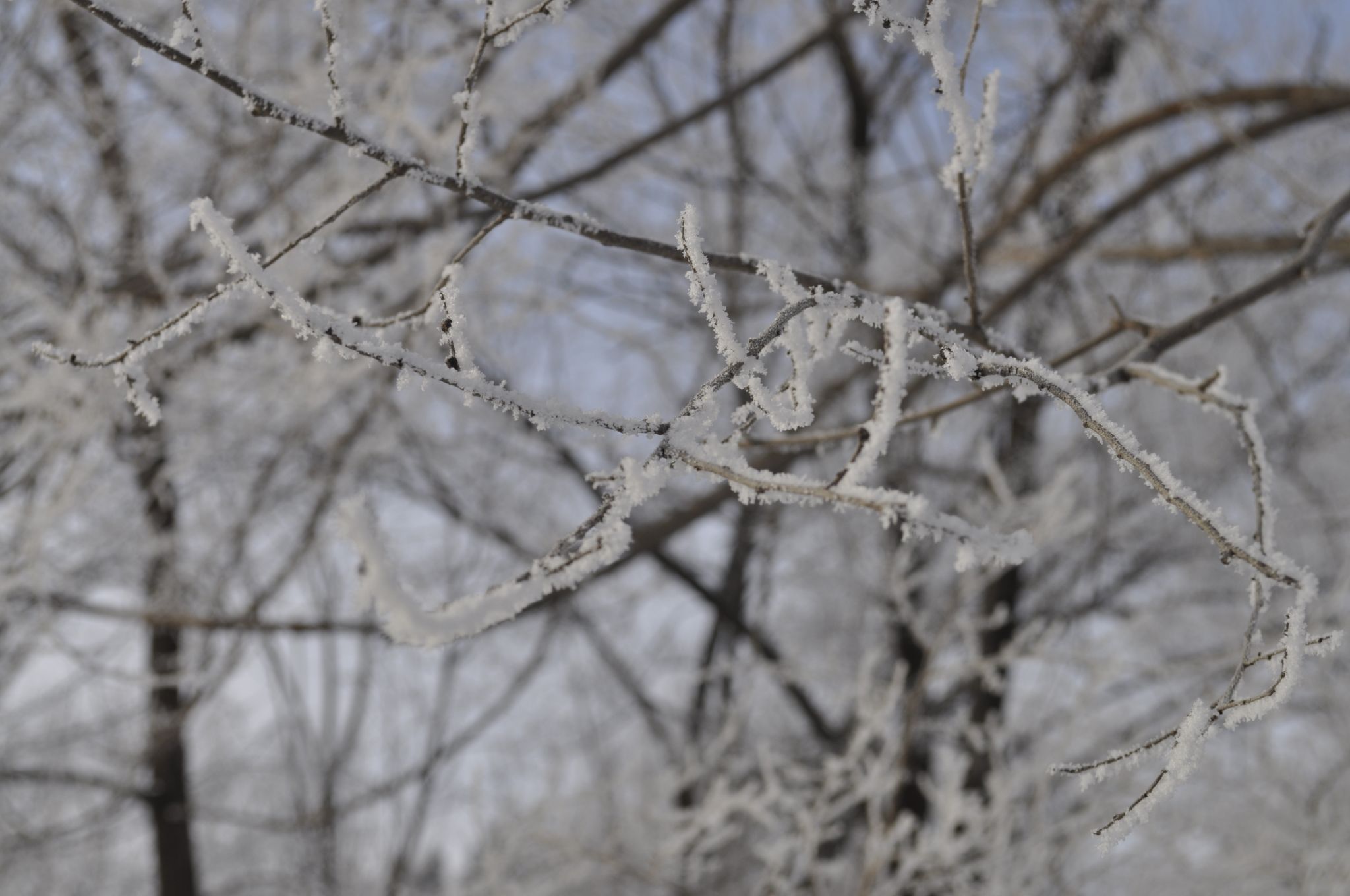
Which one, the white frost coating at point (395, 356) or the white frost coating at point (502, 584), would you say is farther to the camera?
the white frost coating at point (395, 356)

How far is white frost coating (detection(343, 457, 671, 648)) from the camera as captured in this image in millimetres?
588

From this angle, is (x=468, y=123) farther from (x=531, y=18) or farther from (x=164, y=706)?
(x=164, y=706)

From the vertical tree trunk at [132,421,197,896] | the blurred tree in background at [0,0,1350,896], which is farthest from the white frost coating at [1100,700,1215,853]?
the vertical tree trunk at [132,421,197,896]

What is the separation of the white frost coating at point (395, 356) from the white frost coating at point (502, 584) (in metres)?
0.04

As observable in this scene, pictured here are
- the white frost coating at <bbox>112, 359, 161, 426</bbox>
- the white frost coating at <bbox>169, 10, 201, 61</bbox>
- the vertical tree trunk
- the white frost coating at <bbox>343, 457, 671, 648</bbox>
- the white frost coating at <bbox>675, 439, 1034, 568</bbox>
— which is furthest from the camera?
the vertical tree trunk

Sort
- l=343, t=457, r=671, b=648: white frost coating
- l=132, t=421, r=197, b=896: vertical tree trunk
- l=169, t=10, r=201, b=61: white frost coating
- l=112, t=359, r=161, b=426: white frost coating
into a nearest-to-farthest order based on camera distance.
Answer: l=343, t=457, r=671, b=648: white frost coating, l=169, t=10, r=201, b=61: white frost coating, l=112, t=359, r=161, b=426: white frost coating, l=132, t=421, r=197, b=896: vertical tree trunk

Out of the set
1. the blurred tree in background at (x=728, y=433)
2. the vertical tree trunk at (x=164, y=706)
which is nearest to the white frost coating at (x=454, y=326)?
the blurred tree in background at (x=728, y=433)

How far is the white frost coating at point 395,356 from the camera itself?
73cm

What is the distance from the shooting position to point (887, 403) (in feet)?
2.32

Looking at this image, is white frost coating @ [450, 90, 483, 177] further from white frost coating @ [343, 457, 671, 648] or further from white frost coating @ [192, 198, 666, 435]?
white frost coating @ [343, 457, 671, 648]

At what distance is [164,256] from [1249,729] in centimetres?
602

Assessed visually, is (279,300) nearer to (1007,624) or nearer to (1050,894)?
(1050,894)

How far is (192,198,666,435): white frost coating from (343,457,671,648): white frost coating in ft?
0.14

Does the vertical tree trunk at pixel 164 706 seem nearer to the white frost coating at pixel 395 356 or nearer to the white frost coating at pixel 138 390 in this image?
the white frost coating at pixel 138 390
